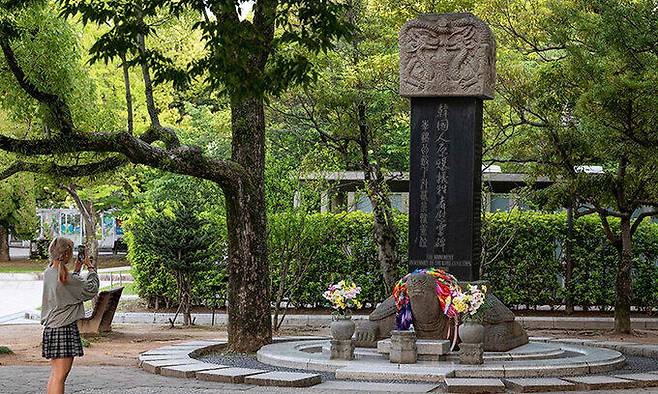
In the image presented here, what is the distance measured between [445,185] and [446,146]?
0.52 metres

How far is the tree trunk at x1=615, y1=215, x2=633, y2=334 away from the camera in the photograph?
20.9m

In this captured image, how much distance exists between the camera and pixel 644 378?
1262cm

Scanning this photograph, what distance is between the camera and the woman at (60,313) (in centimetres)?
988

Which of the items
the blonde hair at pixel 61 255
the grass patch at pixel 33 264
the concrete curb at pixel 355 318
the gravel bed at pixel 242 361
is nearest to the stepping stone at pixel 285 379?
the gravel bed at pixel 242 361

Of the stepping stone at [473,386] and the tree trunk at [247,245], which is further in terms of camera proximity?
the tree trunk at [247,245]

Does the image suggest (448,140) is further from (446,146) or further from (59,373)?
Answer: (59,373)

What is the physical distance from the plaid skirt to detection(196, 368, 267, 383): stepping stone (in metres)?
3.06

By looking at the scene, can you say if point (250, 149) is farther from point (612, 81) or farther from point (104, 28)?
point (104, 28)

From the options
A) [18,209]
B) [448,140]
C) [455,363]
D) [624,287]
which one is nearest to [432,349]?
[455,363]

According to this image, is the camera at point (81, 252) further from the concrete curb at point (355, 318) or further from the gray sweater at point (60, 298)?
the concrete curb at point (355, 318)

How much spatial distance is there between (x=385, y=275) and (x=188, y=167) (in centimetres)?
817

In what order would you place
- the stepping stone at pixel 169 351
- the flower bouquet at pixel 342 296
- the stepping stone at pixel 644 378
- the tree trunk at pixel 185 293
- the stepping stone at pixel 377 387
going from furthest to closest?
the tree trunk at pixel 185 293 → the stepping stone at pixel 169 351 → the flower bouquet at pixel 342 296 → the stepping stone at pixel 644 378 → the stepping stone at pixel 377 387

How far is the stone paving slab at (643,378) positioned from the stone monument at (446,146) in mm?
2278

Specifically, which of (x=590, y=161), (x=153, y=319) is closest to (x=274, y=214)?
(x=153, y=319)
